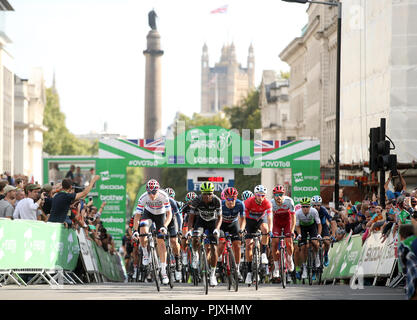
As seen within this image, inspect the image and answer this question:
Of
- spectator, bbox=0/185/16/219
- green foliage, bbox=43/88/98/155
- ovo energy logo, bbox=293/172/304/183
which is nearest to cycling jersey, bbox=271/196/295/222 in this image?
spectator, bbox=0/185/16/219

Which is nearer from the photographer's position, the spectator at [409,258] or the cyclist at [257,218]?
the spectator at [409,258]

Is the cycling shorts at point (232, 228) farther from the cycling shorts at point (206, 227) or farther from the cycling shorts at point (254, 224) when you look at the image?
the cycling shorts at point (254, 224)

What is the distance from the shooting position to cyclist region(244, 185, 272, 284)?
1973 cm

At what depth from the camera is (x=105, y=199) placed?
133 feet

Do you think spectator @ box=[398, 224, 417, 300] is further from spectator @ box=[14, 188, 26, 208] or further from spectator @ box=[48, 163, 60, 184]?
spectator @ box=[48, 163, 60, 184]

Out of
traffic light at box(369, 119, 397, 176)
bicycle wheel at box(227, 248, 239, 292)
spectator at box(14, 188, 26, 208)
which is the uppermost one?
traffic light at box(369, 119, 397, 176)

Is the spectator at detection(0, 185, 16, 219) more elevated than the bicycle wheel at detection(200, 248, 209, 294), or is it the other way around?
the spectator at detection(0, 185, 16, 219)

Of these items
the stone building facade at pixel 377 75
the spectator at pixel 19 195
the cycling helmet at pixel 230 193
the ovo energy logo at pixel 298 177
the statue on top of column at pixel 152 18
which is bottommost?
the spectator at pixel 19 195

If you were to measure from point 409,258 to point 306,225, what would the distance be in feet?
38.3

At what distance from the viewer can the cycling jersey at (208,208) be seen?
17.9 m

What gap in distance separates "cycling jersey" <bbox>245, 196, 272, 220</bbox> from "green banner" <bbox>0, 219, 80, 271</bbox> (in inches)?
141

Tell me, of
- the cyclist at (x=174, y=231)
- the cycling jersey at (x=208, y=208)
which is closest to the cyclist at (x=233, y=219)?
the cycling jersey at (x=208, y=208)

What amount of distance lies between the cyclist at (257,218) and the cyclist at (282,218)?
806 mm
